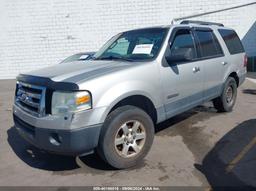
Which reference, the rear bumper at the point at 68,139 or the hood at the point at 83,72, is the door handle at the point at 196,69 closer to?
the hood at the point at 83,72

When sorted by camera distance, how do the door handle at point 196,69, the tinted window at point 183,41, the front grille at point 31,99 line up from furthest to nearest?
1. the door handle at point 196,69
2. the tinted window at point 183,41
3. the front grille at point 31,99

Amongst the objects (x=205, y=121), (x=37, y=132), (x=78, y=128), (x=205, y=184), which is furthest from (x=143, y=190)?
(x=205, y=121)

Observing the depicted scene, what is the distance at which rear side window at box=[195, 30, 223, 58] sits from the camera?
16.5ft

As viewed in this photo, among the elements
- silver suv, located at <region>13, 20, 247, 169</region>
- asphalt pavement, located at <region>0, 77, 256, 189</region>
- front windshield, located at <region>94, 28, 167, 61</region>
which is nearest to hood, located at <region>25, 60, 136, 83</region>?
silver suv, located at <region>13, 20, 247, 169</region>

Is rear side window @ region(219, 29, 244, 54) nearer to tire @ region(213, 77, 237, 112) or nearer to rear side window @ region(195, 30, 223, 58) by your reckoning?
rear side window @ region(195, 30, 223, 58)

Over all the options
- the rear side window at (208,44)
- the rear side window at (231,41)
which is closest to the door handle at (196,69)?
the rear side window at (208,44)

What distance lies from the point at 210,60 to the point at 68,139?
3255 millimetres

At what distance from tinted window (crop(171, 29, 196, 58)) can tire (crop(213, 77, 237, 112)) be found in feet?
4.94

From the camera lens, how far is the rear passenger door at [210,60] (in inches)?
196

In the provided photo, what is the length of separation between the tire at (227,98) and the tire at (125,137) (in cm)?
266

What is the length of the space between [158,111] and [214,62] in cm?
188

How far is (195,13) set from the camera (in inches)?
512

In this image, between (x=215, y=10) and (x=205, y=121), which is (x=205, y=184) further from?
(x=215, y=10)

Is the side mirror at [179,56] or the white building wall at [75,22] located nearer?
the side mirror at [179,56]
